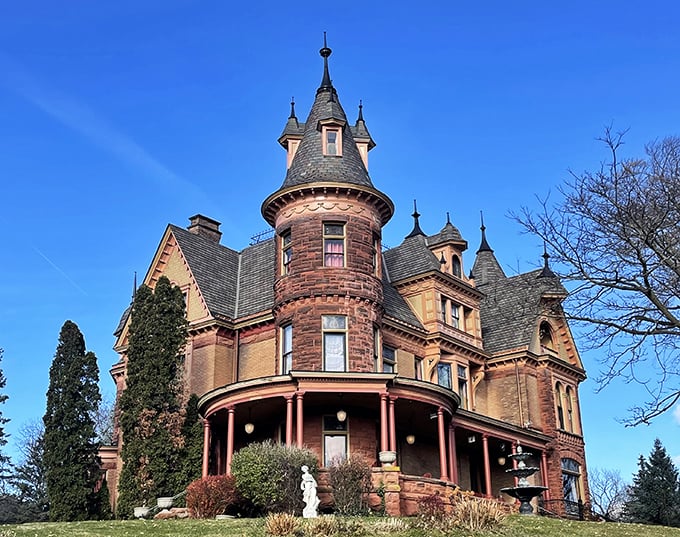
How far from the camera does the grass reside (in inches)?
677

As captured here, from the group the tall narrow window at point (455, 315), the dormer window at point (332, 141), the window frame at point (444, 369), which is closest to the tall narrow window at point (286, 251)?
the dormer window at point (332, 141)

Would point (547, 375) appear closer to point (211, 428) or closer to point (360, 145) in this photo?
point (360, 145)

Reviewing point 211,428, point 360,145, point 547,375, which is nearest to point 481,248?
point 547,375

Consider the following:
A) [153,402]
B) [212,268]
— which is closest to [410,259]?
[212,268]

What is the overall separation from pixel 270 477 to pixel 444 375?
13495 millimetres

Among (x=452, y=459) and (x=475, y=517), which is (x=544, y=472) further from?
(x=475, y=517)

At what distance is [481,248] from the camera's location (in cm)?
4519

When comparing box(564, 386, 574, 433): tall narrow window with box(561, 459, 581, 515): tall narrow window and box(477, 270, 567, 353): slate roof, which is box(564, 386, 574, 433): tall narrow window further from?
box(477, 270, 567, 353): slate roof

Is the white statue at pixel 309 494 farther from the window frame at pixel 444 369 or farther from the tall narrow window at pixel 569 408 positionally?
the tall narrow window at pixel 569 408

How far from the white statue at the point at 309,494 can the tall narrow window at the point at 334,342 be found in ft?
21.1

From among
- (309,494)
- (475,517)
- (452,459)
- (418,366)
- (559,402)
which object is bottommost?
(475,517)

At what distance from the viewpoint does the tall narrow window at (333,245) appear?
28.9 m

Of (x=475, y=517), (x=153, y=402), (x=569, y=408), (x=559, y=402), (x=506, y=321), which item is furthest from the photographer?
(x=569, y=408)

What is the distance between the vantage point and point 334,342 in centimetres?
2795
